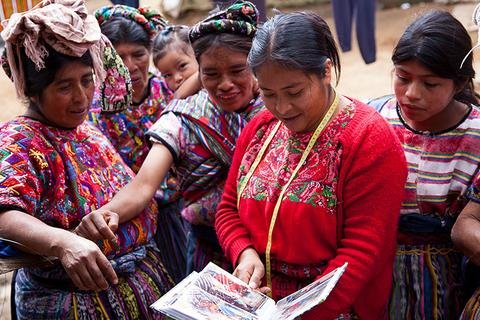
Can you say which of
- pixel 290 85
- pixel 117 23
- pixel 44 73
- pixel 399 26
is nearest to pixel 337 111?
pixel 290 85

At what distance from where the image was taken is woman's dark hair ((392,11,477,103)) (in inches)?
86.2

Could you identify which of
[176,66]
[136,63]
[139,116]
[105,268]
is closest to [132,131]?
[139,116]

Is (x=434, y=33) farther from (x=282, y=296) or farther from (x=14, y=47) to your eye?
(x=14, y=47)

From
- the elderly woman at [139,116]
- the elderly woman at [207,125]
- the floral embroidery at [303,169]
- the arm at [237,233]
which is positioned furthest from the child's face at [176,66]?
the floral embroidery at [303,169]

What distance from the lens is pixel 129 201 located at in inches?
93.4

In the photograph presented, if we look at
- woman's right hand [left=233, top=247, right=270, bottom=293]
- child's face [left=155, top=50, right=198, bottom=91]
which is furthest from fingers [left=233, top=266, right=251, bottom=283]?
child's face [left=155, top=50, right=198, bottom=91]

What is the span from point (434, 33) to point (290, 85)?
56 centimetres

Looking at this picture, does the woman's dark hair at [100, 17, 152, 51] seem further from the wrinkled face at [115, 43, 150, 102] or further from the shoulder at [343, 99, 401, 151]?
the shoulder at [343, 99, 401, 151]

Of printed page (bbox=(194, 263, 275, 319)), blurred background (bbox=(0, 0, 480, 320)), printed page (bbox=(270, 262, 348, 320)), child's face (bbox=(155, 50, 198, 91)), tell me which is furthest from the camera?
blurred background (bbox=(0, 0, 480, 320))

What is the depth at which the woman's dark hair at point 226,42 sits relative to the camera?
7.85ft

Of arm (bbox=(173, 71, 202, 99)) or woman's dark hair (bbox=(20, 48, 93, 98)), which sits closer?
woman's dark hair (bbox=(20, 48, 93, 98))

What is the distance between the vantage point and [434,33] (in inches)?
87.3

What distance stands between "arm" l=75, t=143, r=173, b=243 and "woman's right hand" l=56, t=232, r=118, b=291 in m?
0.11

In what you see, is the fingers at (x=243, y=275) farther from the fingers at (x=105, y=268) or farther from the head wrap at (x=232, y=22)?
the head wrap at (x=232, y=22)
